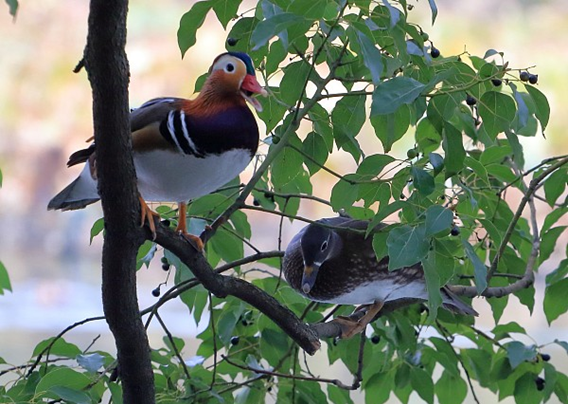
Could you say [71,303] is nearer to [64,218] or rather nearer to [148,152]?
[64,218]

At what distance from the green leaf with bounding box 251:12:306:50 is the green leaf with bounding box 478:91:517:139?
0.20m

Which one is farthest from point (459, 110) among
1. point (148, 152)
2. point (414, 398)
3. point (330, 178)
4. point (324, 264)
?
point (330, 178)

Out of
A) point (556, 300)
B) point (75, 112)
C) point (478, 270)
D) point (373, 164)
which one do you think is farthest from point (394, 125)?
point (75, 112)

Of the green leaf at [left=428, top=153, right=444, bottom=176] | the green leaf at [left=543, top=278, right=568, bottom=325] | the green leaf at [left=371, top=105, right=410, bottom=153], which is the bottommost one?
the green leaf at [left=543, top=278, right=568, bottom=325]

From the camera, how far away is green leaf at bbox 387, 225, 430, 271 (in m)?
0.58

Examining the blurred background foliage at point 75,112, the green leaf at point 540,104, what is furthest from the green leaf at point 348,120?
the blurred background foliage at point 75,112

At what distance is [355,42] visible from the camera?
611 millimetres

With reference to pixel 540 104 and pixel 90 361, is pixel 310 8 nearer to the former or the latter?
pixel 540 104

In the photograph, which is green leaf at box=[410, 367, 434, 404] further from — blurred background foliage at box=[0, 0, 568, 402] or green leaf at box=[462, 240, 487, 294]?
blurred background foliage at box=[0, 0, 568, 402]

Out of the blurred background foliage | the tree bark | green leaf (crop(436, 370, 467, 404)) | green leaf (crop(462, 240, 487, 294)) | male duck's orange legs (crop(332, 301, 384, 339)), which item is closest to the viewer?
the tree bark

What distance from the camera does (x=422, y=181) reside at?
0.61 meters

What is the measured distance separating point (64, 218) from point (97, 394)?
242 centimetres

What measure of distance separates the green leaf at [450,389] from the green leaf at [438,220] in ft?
1.30

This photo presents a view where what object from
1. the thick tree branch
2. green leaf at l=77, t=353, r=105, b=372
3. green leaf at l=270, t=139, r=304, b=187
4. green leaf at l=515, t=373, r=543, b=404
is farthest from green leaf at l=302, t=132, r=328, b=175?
green leaf at l=515, t=373, r=543, b=404
